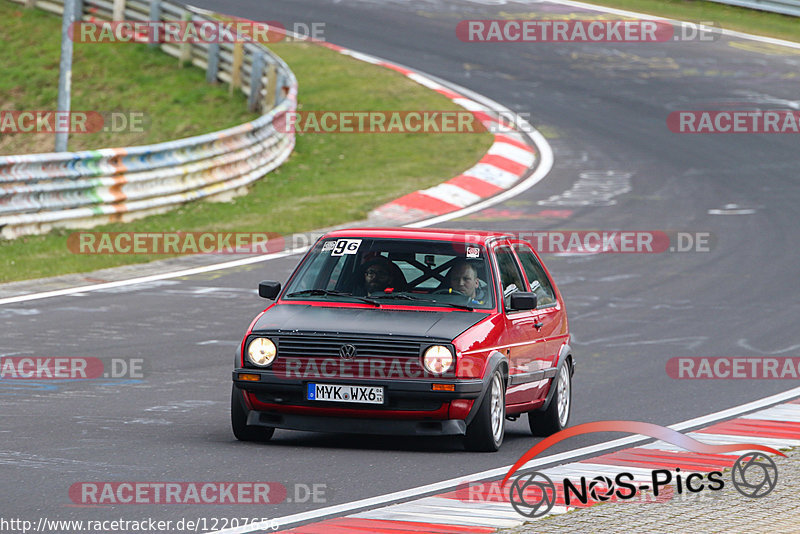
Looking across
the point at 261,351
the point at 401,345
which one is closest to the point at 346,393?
the point at 401,345

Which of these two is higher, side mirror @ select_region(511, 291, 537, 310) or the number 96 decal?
the number 96 decal

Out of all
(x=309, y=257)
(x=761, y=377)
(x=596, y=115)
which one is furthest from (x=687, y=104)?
(x=309, y=257)

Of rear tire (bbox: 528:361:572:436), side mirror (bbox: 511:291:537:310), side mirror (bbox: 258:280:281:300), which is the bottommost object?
rear tire (bbox: 528:361:572:436)

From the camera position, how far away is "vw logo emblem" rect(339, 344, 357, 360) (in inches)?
347

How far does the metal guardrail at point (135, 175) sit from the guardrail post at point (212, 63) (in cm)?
310

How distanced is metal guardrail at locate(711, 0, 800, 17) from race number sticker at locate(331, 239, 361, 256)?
29.9 m

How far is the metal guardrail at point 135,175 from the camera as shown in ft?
59.3

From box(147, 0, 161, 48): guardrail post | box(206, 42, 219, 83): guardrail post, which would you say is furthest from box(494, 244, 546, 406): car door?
box(147, 0, 161, 48): guardrail post

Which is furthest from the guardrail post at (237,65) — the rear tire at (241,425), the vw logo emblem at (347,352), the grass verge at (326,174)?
the vw logo emblem at (347,352)

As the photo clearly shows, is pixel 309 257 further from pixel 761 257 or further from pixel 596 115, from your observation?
pixel 596 115

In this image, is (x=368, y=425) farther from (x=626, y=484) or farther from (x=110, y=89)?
(x=110, y=89)

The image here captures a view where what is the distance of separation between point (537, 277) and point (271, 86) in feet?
59.6

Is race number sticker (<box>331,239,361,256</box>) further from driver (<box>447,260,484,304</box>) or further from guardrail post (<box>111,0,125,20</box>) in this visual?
guardrail post (<box>111,0,125,20</box>)

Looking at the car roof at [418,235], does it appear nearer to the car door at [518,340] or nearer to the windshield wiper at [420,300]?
the car door at [518,340]
